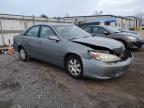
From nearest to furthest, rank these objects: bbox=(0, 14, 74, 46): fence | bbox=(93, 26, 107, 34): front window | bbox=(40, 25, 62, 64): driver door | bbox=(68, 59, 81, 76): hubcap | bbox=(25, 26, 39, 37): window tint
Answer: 1. bbox=(68, 59, 81, 76): hubcap
2. bbox=(40, 25, 62, 64): driver door
3. bbox=(25, 26, 39, 37): window tint
4. bbox=(93, 26, 107, 34): front window
5. bbox=(0, 14, 74, 46): fence

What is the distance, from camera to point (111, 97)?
4172 millimetres

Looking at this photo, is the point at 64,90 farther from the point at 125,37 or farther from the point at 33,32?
the point at 125,37

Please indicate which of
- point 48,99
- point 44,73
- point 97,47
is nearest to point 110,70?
point 97,47

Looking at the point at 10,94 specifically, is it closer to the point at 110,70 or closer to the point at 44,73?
the point at 44,73

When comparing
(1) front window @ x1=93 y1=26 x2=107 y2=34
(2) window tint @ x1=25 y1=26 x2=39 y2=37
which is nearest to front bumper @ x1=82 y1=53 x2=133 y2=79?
(2) window tint @ x1=25 y1=26 x2=39 y2=37

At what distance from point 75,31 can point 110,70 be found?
2.21m

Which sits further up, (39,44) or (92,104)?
(39,44)

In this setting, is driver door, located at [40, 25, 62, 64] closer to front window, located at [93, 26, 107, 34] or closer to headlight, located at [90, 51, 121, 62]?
headlight, located at [90, 51, 121, 62]

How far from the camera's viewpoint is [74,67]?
5.31 meters

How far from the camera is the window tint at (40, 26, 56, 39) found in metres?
6.17

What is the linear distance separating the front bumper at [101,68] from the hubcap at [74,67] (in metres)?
0.27

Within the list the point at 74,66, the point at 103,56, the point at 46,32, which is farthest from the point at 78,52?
the point at 46,32

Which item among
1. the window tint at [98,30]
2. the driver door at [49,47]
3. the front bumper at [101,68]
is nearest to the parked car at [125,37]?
the window tint at [98,30]

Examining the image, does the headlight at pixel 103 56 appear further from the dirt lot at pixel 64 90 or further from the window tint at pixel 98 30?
the window tint at pixel 98 30
